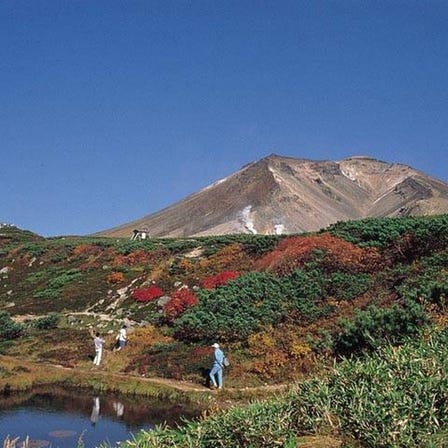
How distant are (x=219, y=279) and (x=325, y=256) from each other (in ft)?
21.0

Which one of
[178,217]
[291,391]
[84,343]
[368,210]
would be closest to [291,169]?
[368,210]

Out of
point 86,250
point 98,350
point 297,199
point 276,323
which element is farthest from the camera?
point 297,199

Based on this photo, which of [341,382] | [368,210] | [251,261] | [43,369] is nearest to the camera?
[341,382]

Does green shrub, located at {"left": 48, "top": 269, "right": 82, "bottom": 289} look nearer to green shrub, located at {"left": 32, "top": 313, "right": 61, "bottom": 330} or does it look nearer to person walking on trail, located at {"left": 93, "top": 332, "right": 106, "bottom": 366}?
green shrub, located at {"left": 32, "top": 313, "right": 61, "bottom": 330}

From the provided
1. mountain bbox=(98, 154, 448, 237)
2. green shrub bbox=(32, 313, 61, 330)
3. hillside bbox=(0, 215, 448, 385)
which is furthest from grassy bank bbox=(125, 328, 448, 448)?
mountain bbox=(98, 154, 448, 237)

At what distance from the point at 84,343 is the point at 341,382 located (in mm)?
23876

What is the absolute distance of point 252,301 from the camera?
31.7 m

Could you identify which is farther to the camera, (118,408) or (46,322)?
(46,322)

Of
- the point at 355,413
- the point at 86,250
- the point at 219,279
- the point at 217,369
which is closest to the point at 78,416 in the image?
the point at 217,369

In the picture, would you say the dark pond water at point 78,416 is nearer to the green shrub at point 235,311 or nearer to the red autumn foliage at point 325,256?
the green shrub at point 235,311

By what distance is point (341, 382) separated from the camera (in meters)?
9.51

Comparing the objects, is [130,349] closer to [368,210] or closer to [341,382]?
[341,382]

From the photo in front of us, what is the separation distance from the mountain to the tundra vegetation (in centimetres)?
5899

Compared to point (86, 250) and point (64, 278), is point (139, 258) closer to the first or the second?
point (64, 278)
